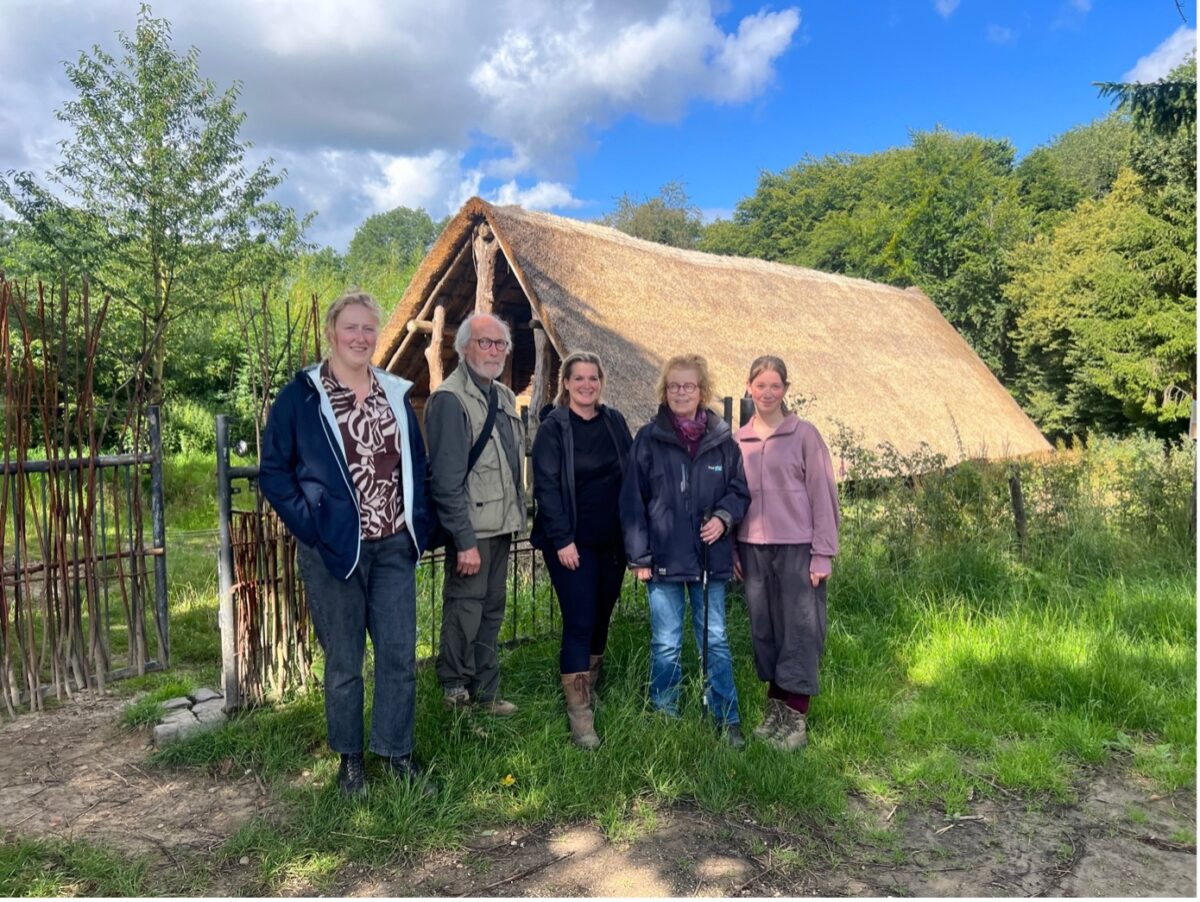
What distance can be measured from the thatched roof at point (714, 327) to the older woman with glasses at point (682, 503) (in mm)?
4184

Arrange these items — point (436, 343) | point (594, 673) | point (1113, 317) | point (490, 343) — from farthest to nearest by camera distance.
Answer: point (1113, 317), point (436, 343), point (594, 673), point (490, 343)

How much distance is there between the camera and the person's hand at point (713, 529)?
3062 mm

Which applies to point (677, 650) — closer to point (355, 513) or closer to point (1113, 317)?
point (355, 513)

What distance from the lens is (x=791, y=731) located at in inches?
126

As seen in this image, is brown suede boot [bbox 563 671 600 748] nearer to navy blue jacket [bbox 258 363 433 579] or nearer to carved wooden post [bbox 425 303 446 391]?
navy blue jacket [bbox 258 363 433 579]

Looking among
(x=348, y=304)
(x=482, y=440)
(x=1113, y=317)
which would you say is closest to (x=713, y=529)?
(x=482, y=440)

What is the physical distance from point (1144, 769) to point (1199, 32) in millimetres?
2831

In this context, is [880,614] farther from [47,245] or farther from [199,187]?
[47,245]

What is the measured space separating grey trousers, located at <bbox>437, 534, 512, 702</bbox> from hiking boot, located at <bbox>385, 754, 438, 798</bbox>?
0.46 metres

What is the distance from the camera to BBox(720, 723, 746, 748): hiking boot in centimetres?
307

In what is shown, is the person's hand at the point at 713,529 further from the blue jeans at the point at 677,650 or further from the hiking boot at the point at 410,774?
the hiking boot at the point at 410,774

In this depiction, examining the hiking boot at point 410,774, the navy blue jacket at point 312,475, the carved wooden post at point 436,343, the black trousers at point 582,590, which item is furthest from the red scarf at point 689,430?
the carved wooden post at point 436,343

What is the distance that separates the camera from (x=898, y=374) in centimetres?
1195

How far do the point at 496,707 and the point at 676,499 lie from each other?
1.19 metres
